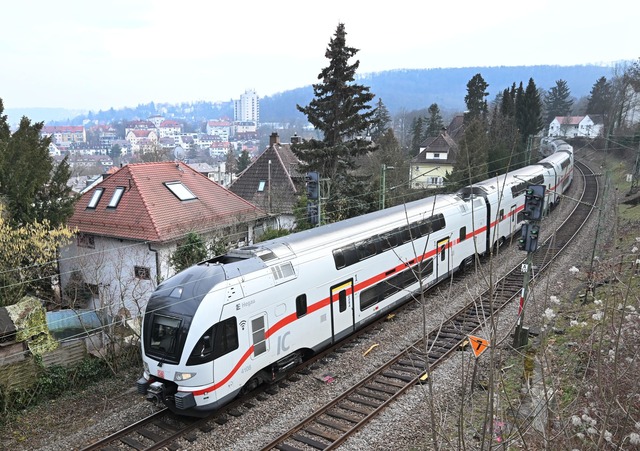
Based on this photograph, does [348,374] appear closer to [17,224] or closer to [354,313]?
[354,313]

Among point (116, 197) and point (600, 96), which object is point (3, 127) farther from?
point (600, 96)

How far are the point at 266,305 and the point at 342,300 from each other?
9.98 ft

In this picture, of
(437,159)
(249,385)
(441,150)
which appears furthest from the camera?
(437,159)

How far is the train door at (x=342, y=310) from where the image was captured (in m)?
13.0

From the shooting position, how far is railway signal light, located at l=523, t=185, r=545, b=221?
1253cm

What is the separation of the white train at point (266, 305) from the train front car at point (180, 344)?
21mm

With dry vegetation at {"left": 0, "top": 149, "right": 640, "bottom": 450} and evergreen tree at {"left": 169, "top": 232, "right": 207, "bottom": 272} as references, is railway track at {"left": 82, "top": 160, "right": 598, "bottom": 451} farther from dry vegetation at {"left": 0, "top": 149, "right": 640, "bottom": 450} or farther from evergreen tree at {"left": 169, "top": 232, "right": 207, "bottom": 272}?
evergreen tree at {"left": 169, "top": 232, "right": 207, "bottom": 272}

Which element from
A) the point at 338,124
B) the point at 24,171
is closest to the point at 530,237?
the point at 338,124

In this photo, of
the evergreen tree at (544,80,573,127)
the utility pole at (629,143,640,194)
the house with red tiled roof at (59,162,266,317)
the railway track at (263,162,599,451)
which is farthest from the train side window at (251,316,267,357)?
the evergreen tree at (544,80,573,127)

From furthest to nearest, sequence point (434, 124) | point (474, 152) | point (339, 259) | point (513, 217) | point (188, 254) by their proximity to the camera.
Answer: point (434, 124) → point (474, 152) → point (513, 217) → point (188, 254) → point (339, 259)

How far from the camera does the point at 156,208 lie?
21062mm

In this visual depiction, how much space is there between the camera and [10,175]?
51.7 ft

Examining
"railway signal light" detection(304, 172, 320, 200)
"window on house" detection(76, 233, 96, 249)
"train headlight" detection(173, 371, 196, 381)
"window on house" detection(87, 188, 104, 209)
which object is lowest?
"train headlight" detection(173, 371, 196, 381)

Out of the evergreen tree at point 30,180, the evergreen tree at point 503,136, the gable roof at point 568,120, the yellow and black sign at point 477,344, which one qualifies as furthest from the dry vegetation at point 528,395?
the gable roof at point 568,120
